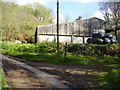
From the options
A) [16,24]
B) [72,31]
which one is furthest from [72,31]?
[16,24]

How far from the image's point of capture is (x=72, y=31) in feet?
87.0

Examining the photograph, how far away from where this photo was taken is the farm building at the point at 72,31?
25.0m

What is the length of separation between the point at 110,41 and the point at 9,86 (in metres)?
18.2

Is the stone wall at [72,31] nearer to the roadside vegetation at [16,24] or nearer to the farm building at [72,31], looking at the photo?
the farm building at [72,31]

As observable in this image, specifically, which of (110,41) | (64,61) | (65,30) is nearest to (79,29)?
(65,30)

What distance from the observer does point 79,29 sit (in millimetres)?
26938

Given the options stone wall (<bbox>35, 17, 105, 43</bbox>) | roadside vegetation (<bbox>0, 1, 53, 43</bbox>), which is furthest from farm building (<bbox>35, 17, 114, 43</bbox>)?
roadside vegetation (<bbox>0, 1, 53, 43</bbox>)

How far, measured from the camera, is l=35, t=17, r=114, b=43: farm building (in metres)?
25.0

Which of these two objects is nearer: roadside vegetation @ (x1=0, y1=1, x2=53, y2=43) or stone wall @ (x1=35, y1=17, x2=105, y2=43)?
stone wall @ (x1=35, y1=17, x2=105, y2=43)

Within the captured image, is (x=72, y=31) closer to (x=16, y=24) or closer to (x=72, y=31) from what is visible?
(x=72, y=31)

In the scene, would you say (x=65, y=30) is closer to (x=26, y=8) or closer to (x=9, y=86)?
(x=26, y=8)

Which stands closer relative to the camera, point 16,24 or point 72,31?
point 72,31

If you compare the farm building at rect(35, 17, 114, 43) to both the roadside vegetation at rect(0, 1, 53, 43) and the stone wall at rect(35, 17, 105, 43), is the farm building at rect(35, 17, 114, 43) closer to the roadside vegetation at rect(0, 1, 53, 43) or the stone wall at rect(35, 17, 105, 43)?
the stone wall at rect(35, 17, 105, 43)

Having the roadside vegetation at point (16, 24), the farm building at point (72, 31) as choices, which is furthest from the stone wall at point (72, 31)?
the roadside vegetation at point (16, 24)
